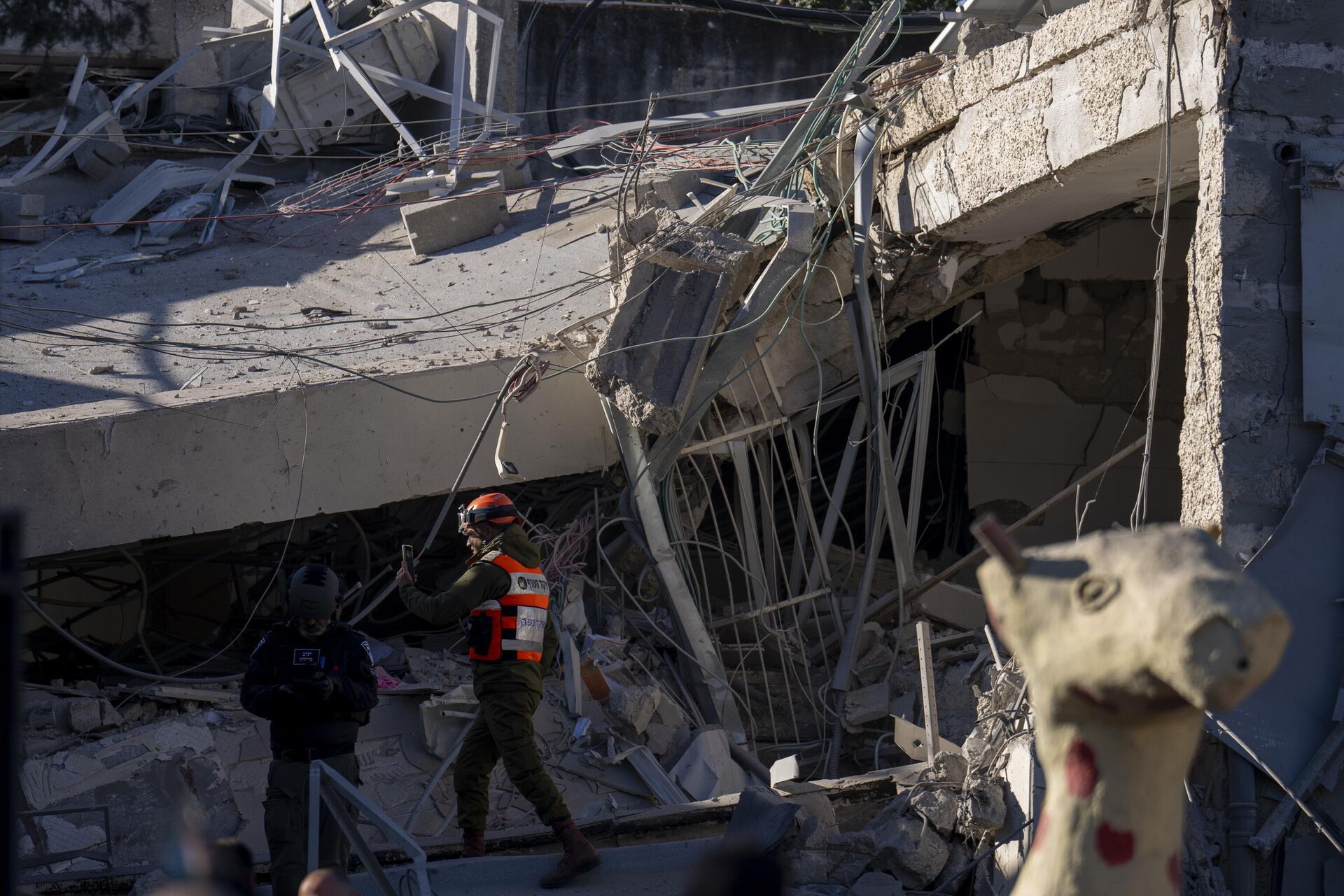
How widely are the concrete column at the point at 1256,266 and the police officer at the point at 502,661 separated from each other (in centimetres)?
253

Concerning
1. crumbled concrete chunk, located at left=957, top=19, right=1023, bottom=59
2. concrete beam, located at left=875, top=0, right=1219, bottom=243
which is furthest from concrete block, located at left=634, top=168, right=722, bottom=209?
crumbled concrete chunk, located at left=957, top=19, right=1023, bottom=59

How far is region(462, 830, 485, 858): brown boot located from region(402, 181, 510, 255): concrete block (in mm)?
5059

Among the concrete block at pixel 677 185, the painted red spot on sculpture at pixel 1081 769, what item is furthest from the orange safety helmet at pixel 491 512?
the concrete block at pixel 677 185

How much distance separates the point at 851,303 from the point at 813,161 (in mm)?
792

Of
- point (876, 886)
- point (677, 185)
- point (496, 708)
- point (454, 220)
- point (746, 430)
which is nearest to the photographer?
point (876, 886)

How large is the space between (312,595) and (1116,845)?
334cm

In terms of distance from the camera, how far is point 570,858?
5.14m

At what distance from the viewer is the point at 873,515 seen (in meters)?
7.33

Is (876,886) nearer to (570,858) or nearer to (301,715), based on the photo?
(570,858)

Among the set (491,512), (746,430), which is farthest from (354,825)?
(746,430)

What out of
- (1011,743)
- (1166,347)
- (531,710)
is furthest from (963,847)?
(1166,347)

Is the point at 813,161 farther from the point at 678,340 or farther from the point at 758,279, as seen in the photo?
the point at 678,340

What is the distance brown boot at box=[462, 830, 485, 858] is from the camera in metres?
5.42

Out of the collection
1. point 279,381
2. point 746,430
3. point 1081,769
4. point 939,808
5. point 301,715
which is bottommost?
point 939,808
